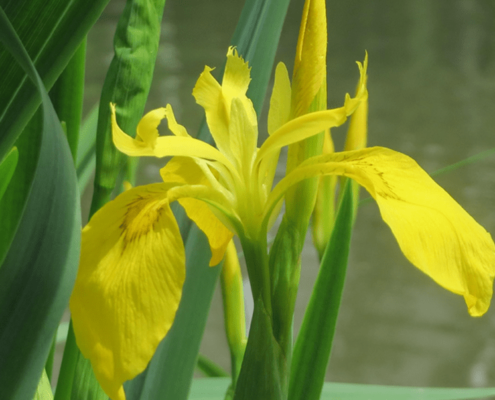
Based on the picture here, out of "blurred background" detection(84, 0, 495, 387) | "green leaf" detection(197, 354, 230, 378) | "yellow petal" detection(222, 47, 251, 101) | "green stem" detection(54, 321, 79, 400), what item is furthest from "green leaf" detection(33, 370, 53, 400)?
"blurred background" detection(84, 0, 495, 387)

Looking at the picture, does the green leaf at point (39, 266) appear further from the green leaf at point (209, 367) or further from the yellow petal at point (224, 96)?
the green leaf at point (209, 367)

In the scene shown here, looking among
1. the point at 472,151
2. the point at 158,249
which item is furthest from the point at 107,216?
the point at 472,151

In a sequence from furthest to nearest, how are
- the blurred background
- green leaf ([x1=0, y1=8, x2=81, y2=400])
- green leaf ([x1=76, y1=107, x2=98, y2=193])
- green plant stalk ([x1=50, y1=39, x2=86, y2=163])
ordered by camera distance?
the blurred background, green leaf ([x1=76, y1=107, x2=98, y2=193]), green plant stalk ([x1=50, y1=39, x2=86, y2=163]), green leaf ([x1=0, y1=8, x2=81, y2=400])

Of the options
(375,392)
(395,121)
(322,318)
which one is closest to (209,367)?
(375,392)

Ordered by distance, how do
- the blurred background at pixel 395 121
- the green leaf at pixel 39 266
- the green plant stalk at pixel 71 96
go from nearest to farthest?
the green leaf at pixel 39 266 < the green plant stalk at pixel 71 96 < the blurred background at pixel 395 121

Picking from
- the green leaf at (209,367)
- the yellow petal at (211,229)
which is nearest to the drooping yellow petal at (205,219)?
the yellow petal at (211,229)

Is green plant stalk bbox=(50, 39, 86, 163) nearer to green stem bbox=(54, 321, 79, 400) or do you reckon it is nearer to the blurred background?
green stem bbox=(54, 321, 79, 400)
